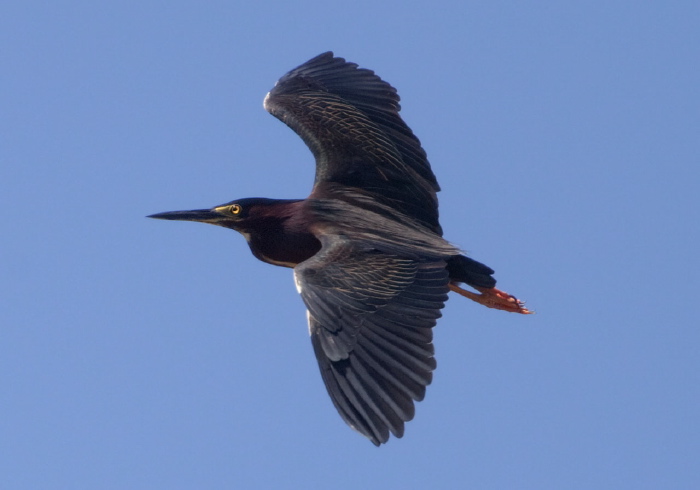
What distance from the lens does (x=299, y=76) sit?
15.6m

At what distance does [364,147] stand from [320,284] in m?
3.28

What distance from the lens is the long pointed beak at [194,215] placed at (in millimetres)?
13805

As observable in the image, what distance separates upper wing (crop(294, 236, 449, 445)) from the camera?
10250 millimetres

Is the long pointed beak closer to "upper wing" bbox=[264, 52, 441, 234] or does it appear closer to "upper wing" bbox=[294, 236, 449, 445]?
"upper wing" bbox=[264, 52, 441, 234]

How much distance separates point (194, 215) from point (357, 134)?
2043 mm

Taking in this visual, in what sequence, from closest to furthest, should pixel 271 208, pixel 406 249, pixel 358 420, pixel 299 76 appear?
pixel 358 420 → pixel 406 249 → pixel 271 208 → pixel 299 76

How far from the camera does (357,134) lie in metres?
14.2

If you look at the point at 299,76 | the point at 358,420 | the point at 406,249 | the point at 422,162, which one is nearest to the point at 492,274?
the point at 406,249

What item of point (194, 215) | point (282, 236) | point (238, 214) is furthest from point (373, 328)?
point (194, 215)

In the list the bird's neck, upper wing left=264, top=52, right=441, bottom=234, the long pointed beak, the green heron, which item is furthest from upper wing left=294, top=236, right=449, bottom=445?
the long pointed beak

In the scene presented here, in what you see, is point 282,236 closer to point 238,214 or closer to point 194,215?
point 238,214

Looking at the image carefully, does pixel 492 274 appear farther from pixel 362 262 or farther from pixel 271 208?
pixel 271 208

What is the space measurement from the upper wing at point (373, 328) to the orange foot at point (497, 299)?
2.33 m

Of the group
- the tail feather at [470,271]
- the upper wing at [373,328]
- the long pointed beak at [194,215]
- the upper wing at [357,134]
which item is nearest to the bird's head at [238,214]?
the long pointed beak at [194,215]
